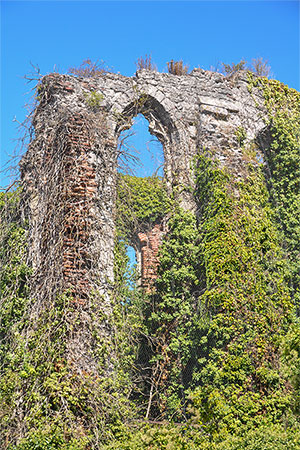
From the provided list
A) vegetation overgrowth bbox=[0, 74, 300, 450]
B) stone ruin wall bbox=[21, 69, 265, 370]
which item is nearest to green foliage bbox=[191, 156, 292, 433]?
vegetation overgrowth bbox=[0, 74, 300, 450]

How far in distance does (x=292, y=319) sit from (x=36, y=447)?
14.9 feet

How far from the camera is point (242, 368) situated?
7.42 metres

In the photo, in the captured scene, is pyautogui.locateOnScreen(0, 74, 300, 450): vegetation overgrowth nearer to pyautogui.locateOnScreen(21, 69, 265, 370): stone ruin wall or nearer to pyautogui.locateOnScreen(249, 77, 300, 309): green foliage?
pyautogui.locateOnScreen(249, 77, 300, 309): green foliage

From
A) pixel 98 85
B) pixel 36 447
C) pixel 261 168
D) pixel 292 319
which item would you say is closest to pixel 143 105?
pixel 98 85

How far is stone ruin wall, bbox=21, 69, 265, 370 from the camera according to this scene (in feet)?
23.9

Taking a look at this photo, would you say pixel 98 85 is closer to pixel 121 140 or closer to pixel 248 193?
pixel 121 140

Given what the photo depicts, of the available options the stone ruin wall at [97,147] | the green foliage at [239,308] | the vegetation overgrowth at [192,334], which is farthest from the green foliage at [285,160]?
the green foliage at [239,308]

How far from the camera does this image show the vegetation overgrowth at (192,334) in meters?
6.24

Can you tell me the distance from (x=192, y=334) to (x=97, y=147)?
132 inches

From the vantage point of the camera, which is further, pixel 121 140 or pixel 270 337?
pixel 121 140

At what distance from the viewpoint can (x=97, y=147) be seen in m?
8.01

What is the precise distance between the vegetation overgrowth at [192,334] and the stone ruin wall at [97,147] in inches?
10.1

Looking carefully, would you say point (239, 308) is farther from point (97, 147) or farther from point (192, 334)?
point (97, 147)

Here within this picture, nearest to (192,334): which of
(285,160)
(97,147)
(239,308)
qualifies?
(239,308)
